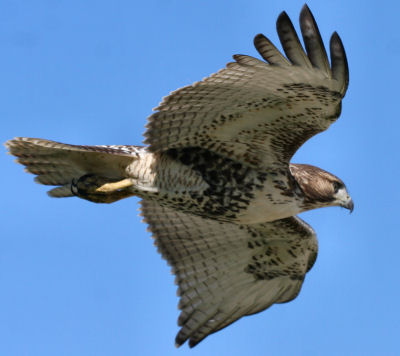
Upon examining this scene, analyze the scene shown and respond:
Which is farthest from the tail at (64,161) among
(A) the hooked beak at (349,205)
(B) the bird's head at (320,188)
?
(A) the hooked beak at (349,205)

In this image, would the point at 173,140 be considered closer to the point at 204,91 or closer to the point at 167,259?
the point at 204,91

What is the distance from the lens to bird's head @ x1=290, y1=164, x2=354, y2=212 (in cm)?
714

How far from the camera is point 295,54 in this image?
6035mm

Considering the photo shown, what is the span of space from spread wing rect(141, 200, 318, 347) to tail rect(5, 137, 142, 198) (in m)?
1.13

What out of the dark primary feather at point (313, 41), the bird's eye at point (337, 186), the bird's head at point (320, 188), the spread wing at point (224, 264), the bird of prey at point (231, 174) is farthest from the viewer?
the spread wing at point (224, 264)

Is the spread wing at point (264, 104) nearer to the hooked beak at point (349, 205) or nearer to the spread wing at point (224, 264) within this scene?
the hooked beak at point (349, 205)

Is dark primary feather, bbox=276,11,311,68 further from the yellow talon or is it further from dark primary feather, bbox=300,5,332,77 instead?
the yellow talon

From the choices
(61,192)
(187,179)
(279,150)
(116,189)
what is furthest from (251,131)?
(61,192)

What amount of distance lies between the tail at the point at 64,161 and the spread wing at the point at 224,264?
113 cm

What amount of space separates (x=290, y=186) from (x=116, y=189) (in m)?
1.70

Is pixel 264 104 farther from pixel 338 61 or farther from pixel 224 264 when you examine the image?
pixel 224 264

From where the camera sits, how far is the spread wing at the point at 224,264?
816 cm

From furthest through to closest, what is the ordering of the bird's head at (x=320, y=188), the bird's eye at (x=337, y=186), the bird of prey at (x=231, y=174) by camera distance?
1. the bird's eye at (x=337, y=186)
2. the bird's head at (x=320, y=188)
3. the bird of prey at (x=231, y=174)

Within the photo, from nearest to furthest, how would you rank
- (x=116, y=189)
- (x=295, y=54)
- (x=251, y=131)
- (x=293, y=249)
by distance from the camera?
(x=295, y=54), (x=251, y=131), (x=116, y=189), (x=293, y=249)
